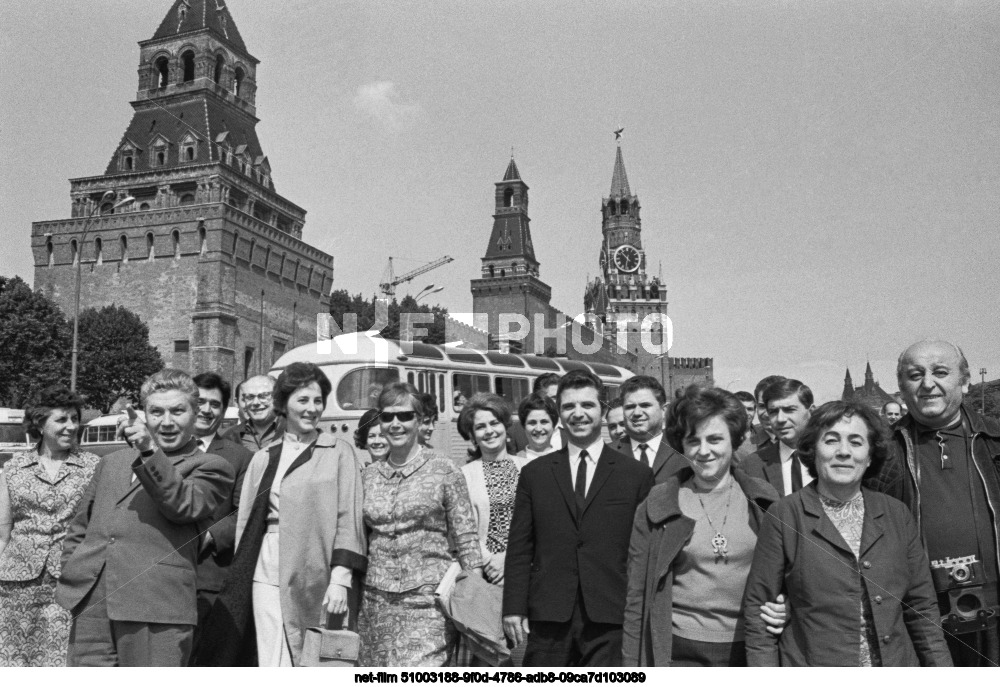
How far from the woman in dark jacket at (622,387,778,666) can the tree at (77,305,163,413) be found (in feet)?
136

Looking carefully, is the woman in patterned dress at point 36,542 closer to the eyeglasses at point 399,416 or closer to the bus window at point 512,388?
the eyeglasses at point 399,416

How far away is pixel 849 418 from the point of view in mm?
3857

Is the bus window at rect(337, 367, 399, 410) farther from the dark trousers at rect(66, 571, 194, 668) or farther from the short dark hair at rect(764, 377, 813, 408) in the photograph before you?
the dark trousers at rect(66, 571, 194, 668)

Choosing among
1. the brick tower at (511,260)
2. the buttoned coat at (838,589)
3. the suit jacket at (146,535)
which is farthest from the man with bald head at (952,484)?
the suit jacket at (146,535)

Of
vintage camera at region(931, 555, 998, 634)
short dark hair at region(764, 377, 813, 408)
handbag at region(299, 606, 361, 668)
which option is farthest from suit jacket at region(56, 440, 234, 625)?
short dark hair at region(764, 377, 813, 408)

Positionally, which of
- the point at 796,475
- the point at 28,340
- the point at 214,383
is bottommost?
the point at 796,475

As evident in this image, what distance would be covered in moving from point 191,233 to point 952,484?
930 inches

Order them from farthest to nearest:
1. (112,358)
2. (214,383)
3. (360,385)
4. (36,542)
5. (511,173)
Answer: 1. (112,358)
2. (360,385)
3. (214,383)
4. (511,173)
5. (36,542)

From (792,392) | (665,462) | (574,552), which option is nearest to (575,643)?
(574,552)

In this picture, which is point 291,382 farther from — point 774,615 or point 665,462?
point 774,615

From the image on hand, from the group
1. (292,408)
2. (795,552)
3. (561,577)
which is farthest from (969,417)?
(292,408)

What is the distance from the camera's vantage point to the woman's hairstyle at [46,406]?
5598 mm

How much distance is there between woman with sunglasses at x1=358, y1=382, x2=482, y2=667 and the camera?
4625 millimetres

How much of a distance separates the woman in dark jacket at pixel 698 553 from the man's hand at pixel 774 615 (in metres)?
0.22
